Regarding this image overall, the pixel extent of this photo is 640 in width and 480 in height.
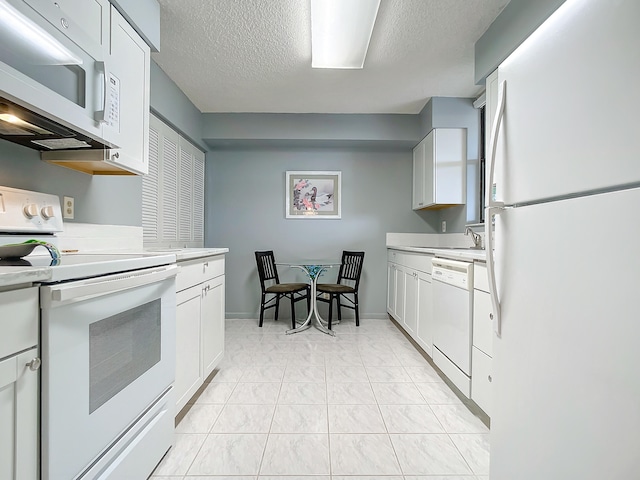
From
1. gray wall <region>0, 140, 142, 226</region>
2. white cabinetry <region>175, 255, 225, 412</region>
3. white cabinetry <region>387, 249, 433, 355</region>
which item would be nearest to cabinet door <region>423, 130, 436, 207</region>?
white cabinetry <region>387, 249, 433, 355</region>

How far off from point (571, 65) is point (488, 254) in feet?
1.90

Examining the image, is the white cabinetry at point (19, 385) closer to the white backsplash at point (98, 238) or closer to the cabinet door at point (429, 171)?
the white backsplash at point (98, 238)

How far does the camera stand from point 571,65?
0.79 m

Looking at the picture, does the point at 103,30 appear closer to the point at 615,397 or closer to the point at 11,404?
the point at 11,404

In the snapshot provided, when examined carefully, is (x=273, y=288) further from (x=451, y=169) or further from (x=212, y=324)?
(x=451, y=169)

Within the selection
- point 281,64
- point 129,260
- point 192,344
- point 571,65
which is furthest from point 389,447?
point 281,64

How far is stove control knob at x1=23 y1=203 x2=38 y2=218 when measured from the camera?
1355mm

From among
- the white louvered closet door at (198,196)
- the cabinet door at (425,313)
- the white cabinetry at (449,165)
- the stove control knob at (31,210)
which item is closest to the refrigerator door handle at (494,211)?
the cabinet door at (425,313)

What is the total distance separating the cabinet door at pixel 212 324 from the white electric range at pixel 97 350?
535 millimetres

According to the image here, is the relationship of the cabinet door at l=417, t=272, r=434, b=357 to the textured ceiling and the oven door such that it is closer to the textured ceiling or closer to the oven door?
the textured ceiling

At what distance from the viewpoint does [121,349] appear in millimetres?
1132

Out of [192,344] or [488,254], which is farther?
[192,344]

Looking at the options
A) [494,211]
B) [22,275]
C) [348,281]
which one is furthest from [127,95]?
[348,281]

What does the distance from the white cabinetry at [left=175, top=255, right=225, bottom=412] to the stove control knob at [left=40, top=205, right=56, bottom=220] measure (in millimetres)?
599
